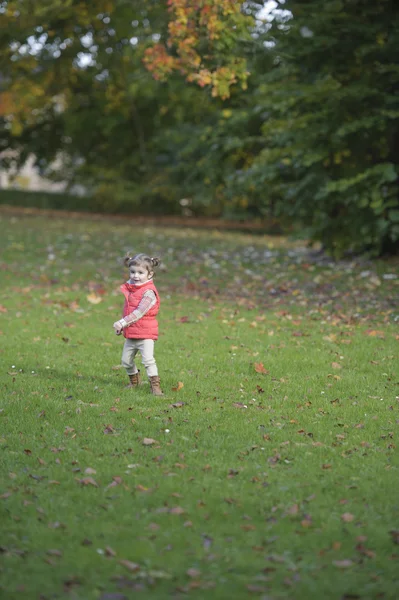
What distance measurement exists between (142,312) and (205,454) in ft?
5.74

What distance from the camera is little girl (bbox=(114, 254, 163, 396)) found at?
23.7ft

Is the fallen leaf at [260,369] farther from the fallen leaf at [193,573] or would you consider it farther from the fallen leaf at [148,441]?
the fallen leaf at [193,573]

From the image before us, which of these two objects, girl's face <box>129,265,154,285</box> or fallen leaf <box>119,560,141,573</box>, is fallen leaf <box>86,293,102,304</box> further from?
fallen leaf <box>119,560,141,573</box>

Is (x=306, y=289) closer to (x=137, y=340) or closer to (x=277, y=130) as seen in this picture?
(x=277, y=130)

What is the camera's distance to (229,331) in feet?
34.1

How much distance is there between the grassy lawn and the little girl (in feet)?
1.14

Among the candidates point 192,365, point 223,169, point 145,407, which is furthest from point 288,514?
point 223,169

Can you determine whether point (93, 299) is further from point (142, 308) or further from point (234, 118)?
point (234, 118)

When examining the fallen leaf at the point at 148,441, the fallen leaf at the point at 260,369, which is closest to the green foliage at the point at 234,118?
the fallen leaf at the point at 260,369

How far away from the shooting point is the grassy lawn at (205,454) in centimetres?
419

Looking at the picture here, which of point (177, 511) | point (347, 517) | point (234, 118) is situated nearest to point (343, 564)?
point (347, 517)

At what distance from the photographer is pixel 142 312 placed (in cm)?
718

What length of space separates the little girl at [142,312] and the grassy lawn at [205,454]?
1.14 feet

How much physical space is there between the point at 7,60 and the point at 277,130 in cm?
1373
